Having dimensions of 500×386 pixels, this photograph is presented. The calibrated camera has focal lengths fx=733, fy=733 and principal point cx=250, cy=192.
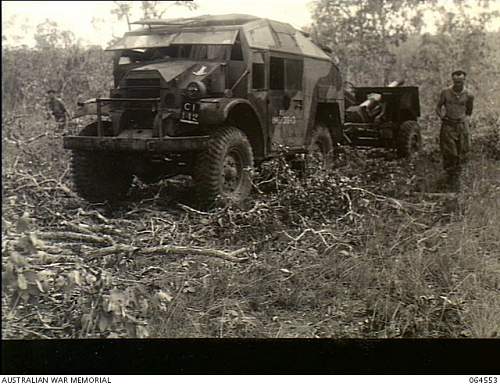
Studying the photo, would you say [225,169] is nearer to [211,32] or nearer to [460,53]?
[211,32]

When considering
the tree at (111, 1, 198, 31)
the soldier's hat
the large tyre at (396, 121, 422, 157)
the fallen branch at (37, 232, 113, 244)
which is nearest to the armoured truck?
the tree at (111, 1, 198, 31)

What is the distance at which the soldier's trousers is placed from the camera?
428 centimetres

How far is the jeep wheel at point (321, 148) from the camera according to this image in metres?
4.50

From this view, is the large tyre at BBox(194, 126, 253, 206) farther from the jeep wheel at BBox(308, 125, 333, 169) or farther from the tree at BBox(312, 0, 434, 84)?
the tree at BBox(312, 0, 434, 84)

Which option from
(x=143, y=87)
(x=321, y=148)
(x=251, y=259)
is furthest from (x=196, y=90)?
(x=251, y=259)

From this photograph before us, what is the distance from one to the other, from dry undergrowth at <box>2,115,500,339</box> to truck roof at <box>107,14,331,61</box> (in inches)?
28.1

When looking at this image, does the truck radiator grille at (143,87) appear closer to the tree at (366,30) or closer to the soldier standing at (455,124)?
the tree at (366,30)

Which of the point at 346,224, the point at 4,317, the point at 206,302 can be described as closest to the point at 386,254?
the point at 346,224

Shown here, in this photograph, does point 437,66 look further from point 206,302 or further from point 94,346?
point 94,346

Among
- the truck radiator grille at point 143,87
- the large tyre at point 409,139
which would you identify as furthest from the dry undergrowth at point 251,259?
the truck radiator grille at point 143,87

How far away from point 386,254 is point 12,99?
6.85 feet

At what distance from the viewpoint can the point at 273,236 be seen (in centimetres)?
409

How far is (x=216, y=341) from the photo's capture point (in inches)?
142

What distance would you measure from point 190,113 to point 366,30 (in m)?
1.14
